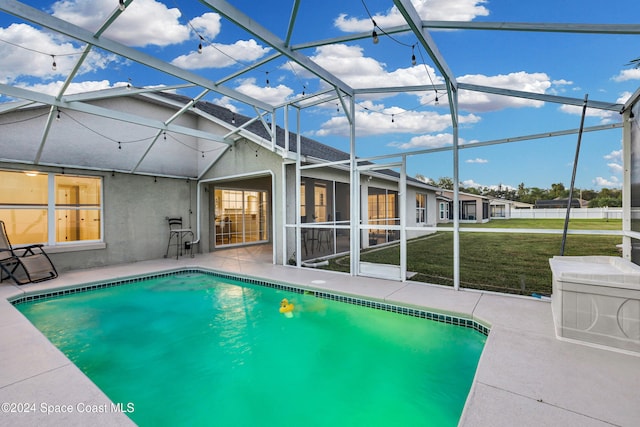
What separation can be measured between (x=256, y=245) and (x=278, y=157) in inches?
199

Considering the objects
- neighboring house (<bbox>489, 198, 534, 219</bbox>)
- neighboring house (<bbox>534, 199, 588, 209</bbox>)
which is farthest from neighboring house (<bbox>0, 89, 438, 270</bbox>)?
neighboring house (<bbox>489, 198, 534, 219</bbox>)

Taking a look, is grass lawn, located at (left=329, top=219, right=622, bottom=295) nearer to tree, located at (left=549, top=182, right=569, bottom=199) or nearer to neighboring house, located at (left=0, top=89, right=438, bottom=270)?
tree, located at (left=549, top=182, right=569, bottom=199)

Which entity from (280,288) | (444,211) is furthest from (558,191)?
(444,211)

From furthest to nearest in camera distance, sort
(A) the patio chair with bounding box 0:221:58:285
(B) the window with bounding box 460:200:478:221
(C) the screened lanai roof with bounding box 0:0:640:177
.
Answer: (B) the window with bounding box 460:200:478:221
(A) the patio chair with bounding box 0:221:58:285
(C) the screened lanai roof with bounding box 0:0:640:177

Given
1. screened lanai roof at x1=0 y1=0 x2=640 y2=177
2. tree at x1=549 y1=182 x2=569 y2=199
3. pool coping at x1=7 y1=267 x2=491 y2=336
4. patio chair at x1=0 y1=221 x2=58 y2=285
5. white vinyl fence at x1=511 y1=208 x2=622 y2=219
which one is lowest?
pool coping at x1=7 y1=267 x2=491 y2=336

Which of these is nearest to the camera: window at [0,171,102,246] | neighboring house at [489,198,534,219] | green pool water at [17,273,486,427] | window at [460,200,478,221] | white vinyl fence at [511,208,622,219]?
green pool water at [17,273,486,427]

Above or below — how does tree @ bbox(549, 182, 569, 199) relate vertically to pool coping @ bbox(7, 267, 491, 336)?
above

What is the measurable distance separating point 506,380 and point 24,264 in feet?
25.3

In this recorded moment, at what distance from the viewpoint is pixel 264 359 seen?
3.41m

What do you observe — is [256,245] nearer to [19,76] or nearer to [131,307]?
[131,307]

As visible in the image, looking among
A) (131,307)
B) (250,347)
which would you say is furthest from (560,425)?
(131,307)

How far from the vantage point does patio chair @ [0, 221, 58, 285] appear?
5.57 metres

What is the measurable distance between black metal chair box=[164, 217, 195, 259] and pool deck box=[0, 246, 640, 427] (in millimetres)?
4497

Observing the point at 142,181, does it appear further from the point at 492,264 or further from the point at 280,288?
the point at 492,264
